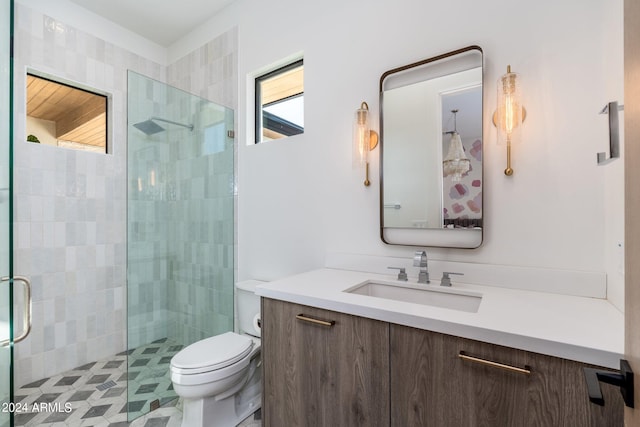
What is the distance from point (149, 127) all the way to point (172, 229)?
0.73 m

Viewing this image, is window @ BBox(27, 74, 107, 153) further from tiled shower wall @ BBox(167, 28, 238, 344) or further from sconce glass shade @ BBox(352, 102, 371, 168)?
sconce glass shade @ BBox(352, 102, 371, 168)

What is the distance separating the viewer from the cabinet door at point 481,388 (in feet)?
2.60

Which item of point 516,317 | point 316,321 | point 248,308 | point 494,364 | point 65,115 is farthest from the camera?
point 65,115

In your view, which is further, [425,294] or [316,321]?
[425,294]

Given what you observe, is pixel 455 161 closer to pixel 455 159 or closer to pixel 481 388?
pixel 455 159

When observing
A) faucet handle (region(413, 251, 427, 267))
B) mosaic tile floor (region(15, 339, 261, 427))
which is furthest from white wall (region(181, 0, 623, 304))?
mosaic tile floor (region(15, 339, 261, 427))

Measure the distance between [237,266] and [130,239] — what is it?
78cm

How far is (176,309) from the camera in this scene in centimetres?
226

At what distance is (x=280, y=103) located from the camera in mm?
2375

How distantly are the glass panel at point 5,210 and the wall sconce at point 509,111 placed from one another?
1896 millimetres

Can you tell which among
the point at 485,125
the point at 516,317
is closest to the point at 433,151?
the point at 485,125

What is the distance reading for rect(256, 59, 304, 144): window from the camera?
223 cm

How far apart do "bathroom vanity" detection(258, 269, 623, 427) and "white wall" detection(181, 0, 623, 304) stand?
0.31m

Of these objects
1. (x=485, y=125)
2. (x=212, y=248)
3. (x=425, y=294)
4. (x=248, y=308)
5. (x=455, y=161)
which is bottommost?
(x=248, y=308)
